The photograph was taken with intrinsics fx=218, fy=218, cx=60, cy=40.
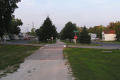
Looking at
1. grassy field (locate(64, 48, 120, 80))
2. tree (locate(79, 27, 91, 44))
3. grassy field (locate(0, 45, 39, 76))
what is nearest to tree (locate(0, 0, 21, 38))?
grassy field (locate(0, 45, 39, 76))

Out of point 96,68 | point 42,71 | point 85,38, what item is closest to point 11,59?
point 42,71

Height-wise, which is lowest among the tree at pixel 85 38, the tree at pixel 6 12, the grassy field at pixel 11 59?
the grassy field at pixel 11 59

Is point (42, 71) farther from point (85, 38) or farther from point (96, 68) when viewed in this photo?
point (85, 38)

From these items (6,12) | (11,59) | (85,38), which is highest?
(6,12)

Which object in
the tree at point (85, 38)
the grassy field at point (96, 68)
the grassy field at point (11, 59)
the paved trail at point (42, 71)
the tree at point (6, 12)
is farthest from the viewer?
the tree at point (85, 38)

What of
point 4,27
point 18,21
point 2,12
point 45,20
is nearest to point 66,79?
point 2,12

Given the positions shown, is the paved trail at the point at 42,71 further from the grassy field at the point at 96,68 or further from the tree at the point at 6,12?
the tree at the point at 6,12

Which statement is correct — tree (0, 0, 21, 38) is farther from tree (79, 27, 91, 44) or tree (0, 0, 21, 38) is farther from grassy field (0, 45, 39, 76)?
tree (79, 27, 91, 44)

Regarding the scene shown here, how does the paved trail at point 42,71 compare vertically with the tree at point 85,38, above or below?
below

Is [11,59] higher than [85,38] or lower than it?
lower

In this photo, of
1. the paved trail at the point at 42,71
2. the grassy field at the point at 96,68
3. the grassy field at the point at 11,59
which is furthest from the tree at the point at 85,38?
the paved trail at the point at 42,71

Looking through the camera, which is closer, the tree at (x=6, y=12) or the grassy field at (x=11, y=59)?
the grassy field at (x=11, y=59)

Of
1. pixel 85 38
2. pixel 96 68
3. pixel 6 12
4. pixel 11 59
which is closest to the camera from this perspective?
pixel 96 68

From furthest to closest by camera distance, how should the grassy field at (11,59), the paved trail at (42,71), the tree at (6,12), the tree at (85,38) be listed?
the tree at (85,38), the tree at (6,12), the grassy field at (11,59), the paved trail at (42,71)
